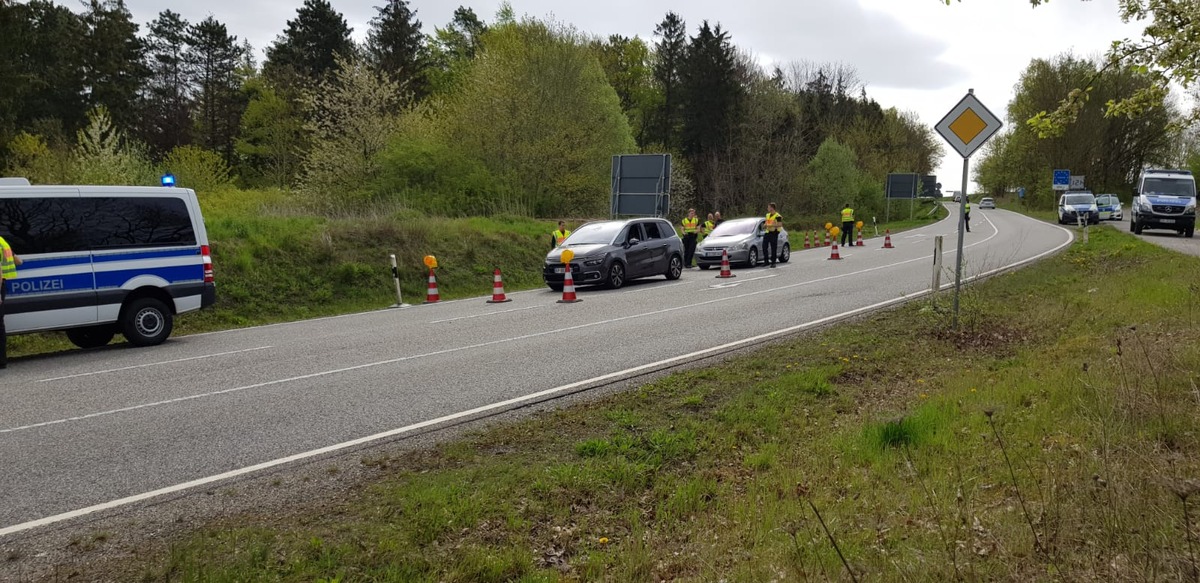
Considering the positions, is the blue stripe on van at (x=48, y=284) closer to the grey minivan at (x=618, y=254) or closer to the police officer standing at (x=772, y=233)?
the grey minivan at (x=618, y=254)

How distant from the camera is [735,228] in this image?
23.6 metres

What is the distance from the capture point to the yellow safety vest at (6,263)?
927 cm

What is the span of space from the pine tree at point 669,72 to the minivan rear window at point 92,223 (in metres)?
51.2

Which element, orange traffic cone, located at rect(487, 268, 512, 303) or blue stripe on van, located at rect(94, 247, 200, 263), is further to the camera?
orange traffic cone, located at rect(487, 268, 512, 303)

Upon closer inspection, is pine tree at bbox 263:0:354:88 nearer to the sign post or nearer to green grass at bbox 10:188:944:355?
green grass at bbox 10:188:944:355

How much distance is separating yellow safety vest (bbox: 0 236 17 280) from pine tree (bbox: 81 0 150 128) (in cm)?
4376

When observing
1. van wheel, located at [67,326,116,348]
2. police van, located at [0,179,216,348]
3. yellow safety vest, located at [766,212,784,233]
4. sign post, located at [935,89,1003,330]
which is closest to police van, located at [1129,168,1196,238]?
yellow safety vest, located at [766,212,784,233]

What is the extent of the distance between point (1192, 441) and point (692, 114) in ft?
180

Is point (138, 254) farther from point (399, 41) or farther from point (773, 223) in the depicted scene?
point (399, 41)

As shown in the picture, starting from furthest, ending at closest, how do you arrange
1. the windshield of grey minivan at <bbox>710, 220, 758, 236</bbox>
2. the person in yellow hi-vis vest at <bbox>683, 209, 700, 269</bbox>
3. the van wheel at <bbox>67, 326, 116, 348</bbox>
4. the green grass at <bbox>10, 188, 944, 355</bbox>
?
the windshield of grey minivan at <bbox>710, 220, 758, 236</bbox>
the person in yellow hi-vis vest at <bbox>683, 209, 700, 269</bbox>
the green grass at <bbox>10, 188, 944, 355</bbox>
the van wheel at <bbox>67, 326, 116, 348</bbox>

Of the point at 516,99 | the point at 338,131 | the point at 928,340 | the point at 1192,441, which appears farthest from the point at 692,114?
the point at 1192,441

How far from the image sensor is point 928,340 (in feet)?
30.6

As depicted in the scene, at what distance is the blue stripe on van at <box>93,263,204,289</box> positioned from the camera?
10.5m

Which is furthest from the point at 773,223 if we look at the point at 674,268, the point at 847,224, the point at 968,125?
the point at 968,125
